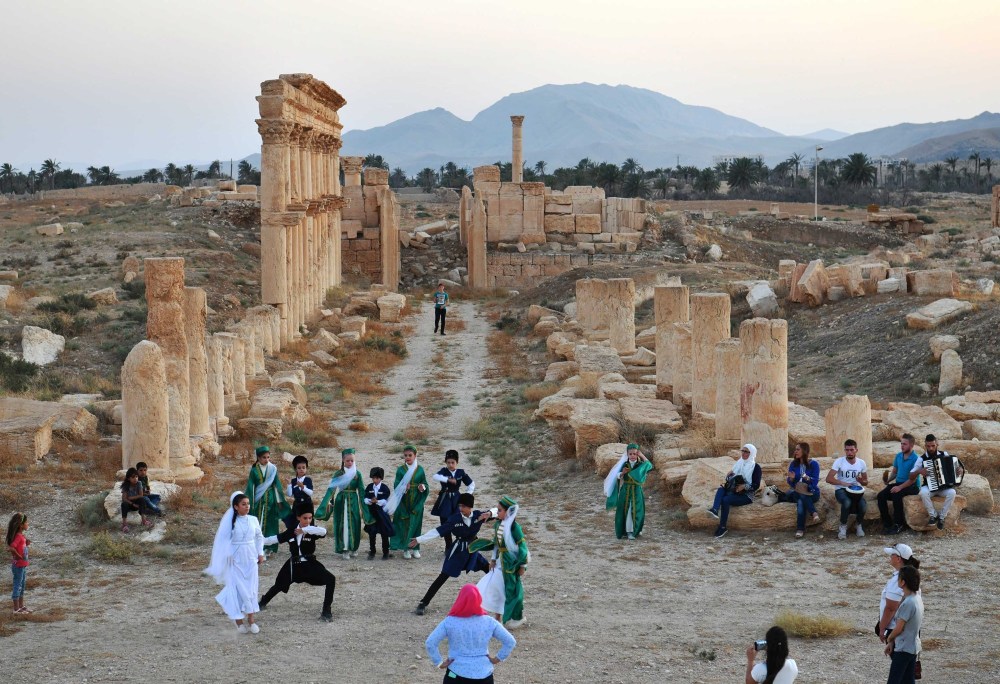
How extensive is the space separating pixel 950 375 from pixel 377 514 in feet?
37.6

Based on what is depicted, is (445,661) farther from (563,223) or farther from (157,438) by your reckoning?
(563,223)

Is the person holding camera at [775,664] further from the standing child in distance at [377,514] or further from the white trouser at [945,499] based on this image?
the white trouser at [945,499]

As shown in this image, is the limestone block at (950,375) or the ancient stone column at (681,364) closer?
the ancient stone column at (681,364)

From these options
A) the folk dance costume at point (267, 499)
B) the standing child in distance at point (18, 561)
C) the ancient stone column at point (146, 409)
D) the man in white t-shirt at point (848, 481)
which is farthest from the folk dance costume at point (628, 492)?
the standing child in distance at point (18, 561)

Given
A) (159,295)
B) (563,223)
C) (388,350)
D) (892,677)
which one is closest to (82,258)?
(388,350)

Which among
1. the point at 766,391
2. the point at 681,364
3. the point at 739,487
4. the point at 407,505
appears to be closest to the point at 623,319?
the point at 681,364

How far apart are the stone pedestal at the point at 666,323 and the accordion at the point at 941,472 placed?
7057 millimetres

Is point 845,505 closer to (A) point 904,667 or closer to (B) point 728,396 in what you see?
(B) point 728,396

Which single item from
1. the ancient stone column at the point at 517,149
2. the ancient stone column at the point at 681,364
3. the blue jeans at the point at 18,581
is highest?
the ancient stone column at the point at 517,149

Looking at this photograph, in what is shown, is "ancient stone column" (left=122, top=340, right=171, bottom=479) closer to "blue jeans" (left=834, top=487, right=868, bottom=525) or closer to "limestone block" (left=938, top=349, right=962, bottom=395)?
"blue jeans" (left=834, top=487, right=868, bottom=525)

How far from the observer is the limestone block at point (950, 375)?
19.5m

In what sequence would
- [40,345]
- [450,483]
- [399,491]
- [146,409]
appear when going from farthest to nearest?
[40,345]
[146,409]
[399,491]
[450,483]

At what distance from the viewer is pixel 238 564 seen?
1007cm

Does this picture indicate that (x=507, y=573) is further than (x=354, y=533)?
No
